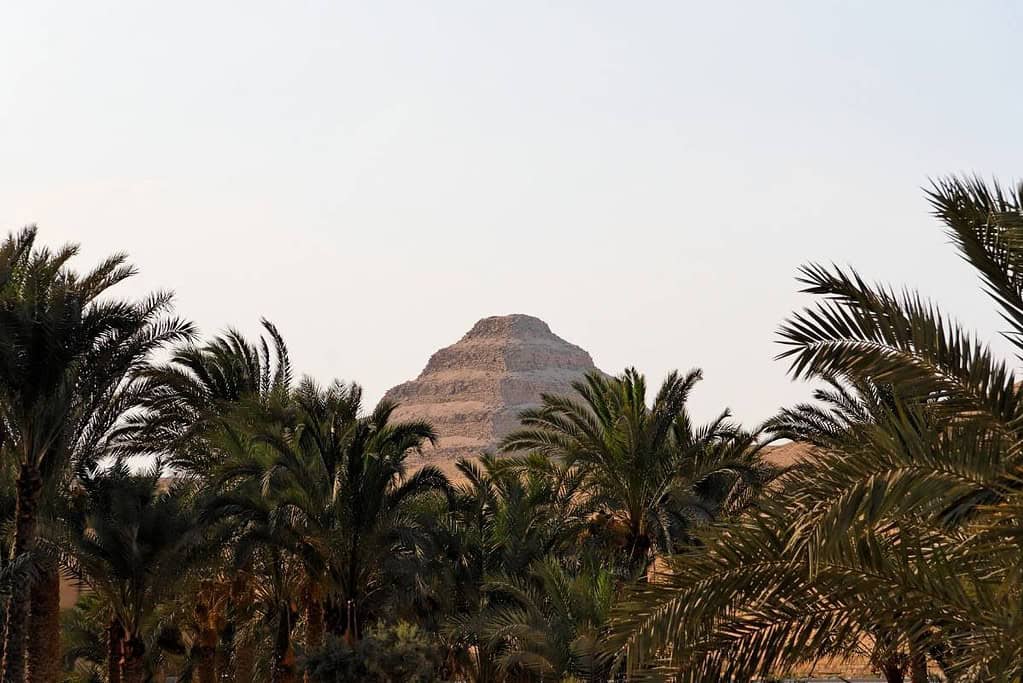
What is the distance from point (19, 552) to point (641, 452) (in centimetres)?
1055

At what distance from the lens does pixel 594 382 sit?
2534cm

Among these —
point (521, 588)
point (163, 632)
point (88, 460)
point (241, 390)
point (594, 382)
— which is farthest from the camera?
point (163, 632)

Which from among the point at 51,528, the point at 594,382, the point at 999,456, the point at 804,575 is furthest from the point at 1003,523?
the point at 594,382

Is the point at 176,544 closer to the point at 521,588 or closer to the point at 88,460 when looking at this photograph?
the point at 88,460

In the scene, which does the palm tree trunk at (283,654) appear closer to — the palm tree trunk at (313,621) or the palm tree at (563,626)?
the palm tree trunk at (313,621)

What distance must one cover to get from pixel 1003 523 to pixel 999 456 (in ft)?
1.39

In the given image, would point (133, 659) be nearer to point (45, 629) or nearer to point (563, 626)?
point (45, 629)

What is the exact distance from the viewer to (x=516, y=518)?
25859 mm

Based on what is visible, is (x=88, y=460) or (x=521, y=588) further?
(x=521, y=588)

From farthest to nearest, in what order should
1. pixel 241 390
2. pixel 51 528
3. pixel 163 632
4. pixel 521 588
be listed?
pixel 163 632
pixel 241 390
pixel 521 588
pixel 51 528

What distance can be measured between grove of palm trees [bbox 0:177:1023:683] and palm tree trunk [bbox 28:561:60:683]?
41 mm

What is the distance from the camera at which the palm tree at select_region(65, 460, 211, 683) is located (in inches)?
802

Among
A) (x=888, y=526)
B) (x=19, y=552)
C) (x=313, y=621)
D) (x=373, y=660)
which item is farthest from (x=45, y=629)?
(x=888, y=526)

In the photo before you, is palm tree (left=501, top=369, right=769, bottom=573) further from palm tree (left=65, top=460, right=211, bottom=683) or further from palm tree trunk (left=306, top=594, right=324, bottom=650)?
palm tree (left=65, top=460, right=211, bottom=683)
